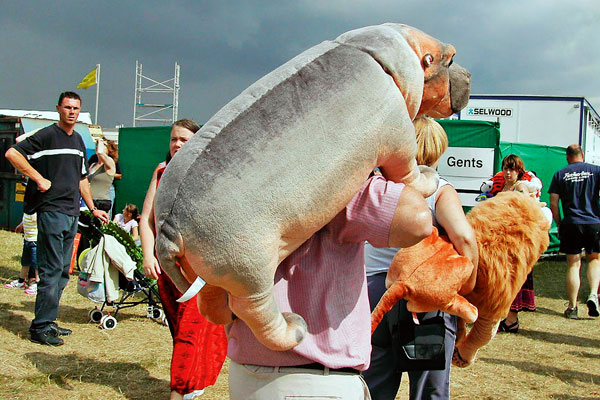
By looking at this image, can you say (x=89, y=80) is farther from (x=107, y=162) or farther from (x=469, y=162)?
(x=469, y=162)

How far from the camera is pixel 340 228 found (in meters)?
1.49

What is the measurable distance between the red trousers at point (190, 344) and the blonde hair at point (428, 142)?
180cm

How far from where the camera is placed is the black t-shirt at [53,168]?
5.30 metres

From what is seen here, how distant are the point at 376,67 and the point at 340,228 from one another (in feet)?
1.47

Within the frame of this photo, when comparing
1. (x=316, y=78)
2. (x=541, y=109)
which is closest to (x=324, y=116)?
(x=316, y=78)

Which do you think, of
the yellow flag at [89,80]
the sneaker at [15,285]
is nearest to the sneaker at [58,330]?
the sneaker at [15,285]

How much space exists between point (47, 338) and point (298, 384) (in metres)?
4.66

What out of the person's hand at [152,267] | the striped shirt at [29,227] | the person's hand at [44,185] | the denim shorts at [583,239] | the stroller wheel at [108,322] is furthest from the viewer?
the denim shorts at [583,239]

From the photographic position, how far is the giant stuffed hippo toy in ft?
3.98

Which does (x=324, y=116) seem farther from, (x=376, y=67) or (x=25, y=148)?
(x=25, y=148)

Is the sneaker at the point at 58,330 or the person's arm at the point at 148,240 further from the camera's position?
the sneaker at the point at 58,330

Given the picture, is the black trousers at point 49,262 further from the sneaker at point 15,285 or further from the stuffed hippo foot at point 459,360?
the stuffed hippo foot at point 459,360

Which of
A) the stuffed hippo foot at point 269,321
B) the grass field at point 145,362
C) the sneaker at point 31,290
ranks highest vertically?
the stuffed hippo foot at point 269,321

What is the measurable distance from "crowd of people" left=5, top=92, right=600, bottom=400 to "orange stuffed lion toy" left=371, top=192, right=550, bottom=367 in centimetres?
9
